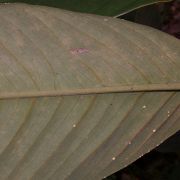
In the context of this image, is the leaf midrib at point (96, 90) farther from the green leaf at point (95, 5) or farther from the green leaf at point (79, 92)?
the green leaf at point (95, 5)

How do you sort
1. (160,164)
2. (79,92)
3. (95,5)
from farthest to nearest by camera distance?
(160,164), (95,5), (79,92)

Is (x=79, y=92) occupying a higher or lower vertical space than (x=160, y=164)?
higher

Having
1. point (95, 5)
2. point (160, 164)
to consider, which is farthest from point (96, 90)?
point (160, 164)

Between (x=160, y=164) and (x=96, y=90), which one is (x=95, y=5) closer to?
(x=96, y=90)

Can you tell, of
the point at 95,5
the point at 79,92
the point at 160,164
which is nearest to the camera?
the point at 79,92

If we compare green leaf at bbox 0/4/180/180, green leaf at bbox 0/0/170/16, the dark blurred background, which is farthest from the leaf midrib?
the dark blurred background

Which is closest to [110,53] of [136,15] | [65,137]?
[65,137]

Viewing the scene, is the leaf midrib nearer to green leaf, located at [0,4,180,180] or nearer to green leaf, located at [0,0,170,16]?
green leaf, located at [0,4,180,180]

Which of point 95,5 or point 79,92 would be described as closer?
point 79,92

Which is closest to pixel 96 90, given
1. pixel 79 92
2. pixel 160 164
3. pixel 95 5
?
pixel 79 92

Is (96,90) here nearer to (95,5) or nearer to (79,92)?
(79,92)
